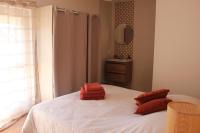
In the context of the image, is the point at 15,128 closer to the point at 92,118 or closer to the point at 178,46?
the point at 92,118

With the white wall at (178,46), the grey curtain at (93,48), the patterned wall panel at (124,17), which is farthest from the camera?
the patterned wall panel at (124,17)

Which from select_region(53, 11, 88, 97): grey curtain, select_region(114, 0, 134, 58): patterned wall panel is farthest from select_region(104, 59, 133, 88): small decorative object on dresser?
select_region(53, 11, 88, 97): grey curtain

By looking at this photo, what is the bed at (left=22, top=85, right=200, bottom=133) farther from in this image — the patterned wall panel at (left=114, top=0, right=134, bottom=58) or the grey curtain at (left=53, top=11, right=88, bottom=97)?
the patterned wall panel at (left=114, top=0, right=134, bottom=58)

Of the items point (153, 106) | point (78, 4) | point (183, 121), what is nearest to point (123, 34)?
point (78, 4)

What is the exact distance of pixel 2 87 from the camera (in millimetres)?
2951

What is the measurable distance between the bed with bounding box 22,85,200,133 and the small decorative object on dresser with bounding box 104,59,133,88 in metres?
1.86

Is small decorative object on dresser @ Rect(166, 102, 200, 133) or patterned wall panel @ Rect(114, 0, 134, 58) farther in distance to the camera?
patterned wall panel @ Rect(114, 0, 134, 58)

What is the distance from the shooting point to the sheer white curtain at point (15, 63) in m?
2.91

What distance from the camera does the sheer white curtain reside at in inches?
115

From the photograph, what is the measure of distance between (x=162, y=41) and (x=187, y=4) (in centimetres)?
64

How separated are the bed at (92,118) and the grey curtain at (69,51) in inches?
38.0

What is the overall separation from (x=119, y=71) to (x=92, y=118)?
260 centimetres

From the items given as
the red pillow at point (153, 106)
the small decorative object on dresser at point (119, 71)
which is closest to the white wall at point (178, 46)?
the red pillow at point (153, 106)

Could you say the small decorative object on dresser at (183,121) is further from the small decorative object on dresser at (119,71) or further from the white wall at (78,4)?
the small decorative object on dresser at (119,71)
